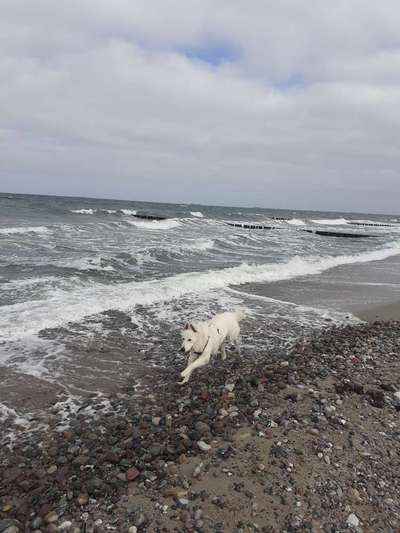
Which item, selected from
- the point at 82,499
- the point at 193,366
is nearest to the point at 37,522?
the point at 82,499

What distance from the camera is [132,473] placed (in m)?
3.71

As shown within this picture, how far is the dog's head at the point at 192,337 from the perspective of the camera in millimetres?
5672

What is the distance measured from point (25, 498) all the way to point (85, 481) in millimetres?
536

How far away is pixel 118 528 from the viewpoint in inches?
121

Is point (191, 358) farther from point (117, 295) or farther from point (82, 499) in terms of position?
point (117, 295)

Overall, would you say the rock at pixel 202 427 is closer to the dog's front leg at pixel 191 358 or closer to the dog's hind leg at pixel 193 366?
the dog's hind leg at pixel 193 366

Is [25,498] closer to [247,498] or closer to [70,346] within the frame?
[247,498]

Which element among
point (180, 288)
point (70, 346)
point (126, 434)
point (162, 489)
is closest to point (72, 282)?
point (180, 288)

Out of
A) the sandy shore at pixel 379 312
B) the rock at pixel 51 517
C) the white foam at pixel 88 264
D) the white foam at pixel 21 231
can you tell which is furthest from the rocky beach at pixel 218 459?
the white foam at pixel 21 231

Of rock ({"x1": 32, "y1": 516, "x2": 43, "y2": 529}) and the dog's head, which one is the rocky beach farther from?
the dog's head

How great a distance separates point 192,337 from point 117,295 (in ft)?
20.0

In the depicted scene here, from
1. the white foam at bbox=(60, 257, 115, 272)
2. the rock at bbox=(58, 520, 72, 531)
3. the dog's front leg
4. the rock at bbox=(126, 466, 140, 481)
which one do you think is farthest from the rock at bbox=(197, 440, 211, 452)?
the white foam at bbox=(60, 257, 115, 272)

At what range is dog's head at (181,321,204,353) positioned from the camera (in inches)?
223

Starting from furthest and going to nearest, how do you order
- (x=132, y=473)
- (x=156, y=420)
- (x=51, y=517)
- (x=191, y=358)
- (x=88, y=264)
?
(x=88, y=264) < (x=191, y=358) < (x=156, y=420) < (x=132, y=473) < (x=51, y=517)
